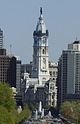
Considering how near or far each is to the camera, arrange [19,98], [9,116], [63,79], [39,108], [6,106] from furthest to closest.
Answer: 1. [63,79]
2. [19,98]
3. [39,108]
4. [6,106]
5. [9,116]

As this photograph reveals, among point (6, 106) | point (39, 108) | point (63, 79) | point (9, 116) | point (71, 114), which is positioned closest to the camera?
point (9, 116)

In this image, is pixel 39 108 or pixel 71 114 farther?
pixel 39 108

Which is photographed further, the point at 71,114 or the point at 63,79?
the point at 63,79

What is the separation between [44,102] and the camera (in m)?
189

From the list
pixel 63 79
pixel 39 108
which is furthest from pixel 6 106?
pixel 63 79

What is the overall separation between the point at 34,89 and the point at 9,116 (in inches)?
4993

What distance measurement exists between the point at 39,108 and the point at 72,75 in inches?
1233

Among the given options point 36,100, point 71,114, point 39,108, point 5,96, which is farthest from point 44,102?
point 5,96

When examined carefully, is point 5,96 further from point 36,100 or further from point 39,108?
point 36,100

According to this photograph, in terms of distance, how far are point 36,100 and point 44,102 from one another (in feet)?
16.4

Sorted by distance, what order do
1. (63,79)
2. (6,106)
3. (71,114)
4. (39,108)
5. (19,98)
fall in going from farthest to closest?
(63,79)
(19,98)
(39,108)
(71,114)
(6,106)

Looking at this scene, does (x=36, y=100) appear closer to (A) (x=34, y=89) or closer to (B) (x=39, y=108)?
(A) (x=34, y=89)

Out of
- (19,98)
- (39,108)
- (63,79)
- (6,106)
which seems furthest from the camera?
(63,79)

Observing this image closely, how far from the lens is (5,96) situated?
8331 centimetres
